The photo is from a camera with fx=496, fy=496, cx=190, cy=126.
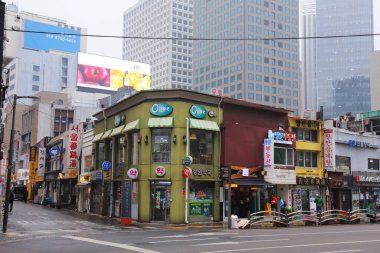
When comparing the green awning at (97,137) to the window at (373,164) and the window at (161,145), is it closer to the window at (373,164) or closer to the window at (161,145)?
the window at (161,145)

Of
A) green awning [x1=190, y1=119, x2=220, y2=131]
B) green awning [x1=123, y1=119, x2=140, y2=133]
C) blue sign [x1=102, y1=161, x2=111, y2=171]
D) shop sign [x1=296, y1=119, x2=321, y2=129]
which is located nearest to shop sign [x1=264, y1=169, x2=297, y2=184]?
shop sign [x1=296, y1=119, x2=321, y2=129]

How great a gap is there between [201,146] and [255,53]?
415 ft

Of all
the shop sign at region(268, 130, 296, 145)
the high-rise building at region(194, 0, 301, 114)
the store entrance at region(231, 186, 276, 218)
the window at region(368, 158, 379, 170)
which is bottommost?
the store entrance at region(231, 186, 276, 218)

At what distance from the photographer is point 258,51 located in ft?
517

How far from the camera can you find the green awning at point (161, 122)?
3316 cm

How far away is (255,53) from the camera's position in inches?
6176

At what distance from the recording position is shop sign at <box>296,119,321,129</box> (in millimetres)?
40625

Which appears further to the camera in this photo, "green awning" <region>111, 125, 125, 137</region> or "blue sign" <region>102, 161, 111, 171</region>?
"blue sign" <region>102, 161, 111, 171</region>

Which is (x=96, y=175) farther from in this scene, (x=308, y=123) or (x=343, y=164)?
(x=343, y=164)

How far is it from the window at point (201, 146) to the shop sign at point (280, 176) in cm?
449

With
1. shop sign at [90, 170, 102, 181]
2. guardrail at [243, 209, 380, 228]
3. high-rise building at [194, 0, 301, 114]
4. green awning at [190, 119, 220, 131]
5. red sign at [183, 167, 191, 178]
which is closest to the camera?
guardrail at [243, 209, 380, 228]

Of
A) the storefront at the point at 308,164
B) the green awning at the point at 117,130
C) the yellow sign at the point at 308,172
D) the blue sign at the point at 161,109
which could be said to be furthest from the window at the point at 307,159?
the green awning at the point at 117,130

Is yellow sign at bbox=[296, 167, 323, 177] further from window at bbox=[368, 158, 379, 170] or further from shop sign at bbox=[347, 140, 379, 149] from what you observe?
window at bbox=[368, 158, 379, 170]

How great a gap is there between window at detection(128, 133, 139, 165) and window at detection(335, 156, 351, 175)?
60.8ft
